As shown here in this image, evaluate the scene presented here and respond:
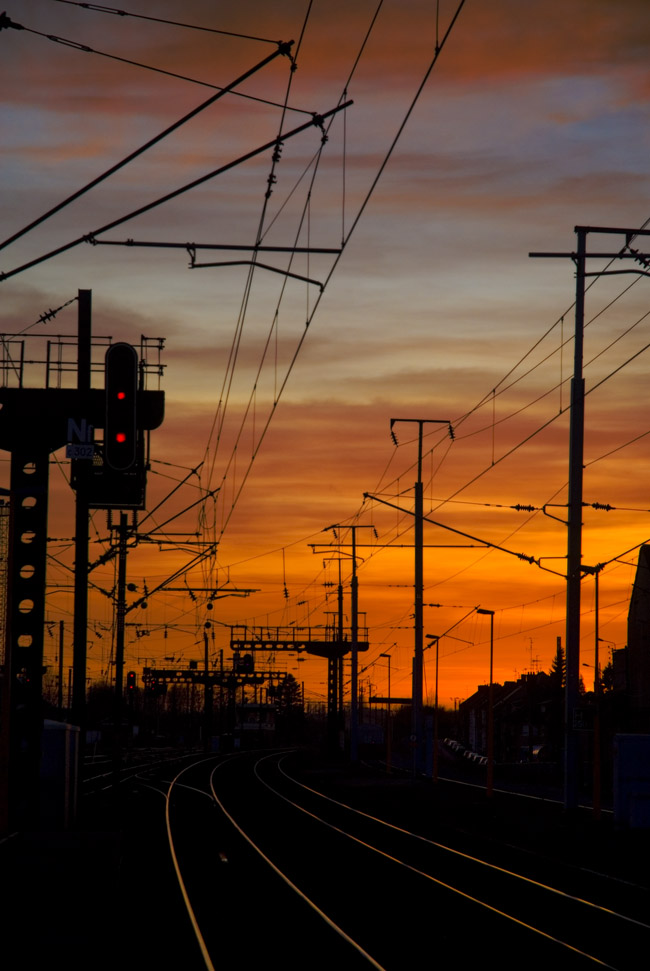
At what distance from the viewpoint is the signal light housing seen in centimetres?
1570

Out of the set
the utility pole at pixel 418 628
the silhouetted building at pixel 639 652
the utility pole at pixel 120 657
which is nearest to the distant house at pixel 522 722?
the silhouetted building at pixel 639 652

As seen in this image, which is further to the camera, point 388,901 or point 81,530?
point 81,530

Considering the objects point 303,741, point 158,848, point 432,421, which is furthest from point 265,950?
point 303,741

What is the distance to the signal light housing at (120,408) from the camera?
15695mm

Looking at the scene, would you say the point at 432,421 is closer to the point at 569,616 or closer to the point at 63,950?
the point at 569,616

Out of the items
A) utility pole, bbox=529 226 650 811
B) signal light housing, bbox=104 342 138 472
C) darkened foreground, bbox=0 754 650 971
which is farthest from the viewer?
utility pole, bbox=529 226 650 811

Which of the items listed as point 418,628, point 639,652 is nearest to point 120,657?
point 418,628

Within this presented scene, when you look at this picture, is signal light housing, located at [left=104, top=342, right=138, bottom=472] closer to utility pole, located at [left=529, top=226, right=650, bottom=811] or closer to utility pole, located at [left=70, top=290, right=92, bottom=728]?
utility pole, located at [left=70, top=290, right=92, bottom=728]

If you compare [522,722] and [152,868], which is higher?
[152,868]

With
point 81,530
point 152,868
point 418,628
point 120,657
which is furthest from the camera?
point 418,628

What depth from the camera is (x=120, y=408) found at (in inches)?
623

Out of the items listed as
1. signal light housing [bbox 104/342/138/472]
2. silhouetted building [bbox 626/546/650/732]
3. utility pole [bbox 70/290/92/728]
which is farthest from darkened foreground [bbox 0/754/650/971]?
silhouetted building [bbox 626/546/650/732]

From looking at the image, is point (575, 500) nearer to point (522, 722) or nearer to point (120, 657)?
point (120, 657)

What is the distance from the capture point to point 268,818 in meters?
43.3
